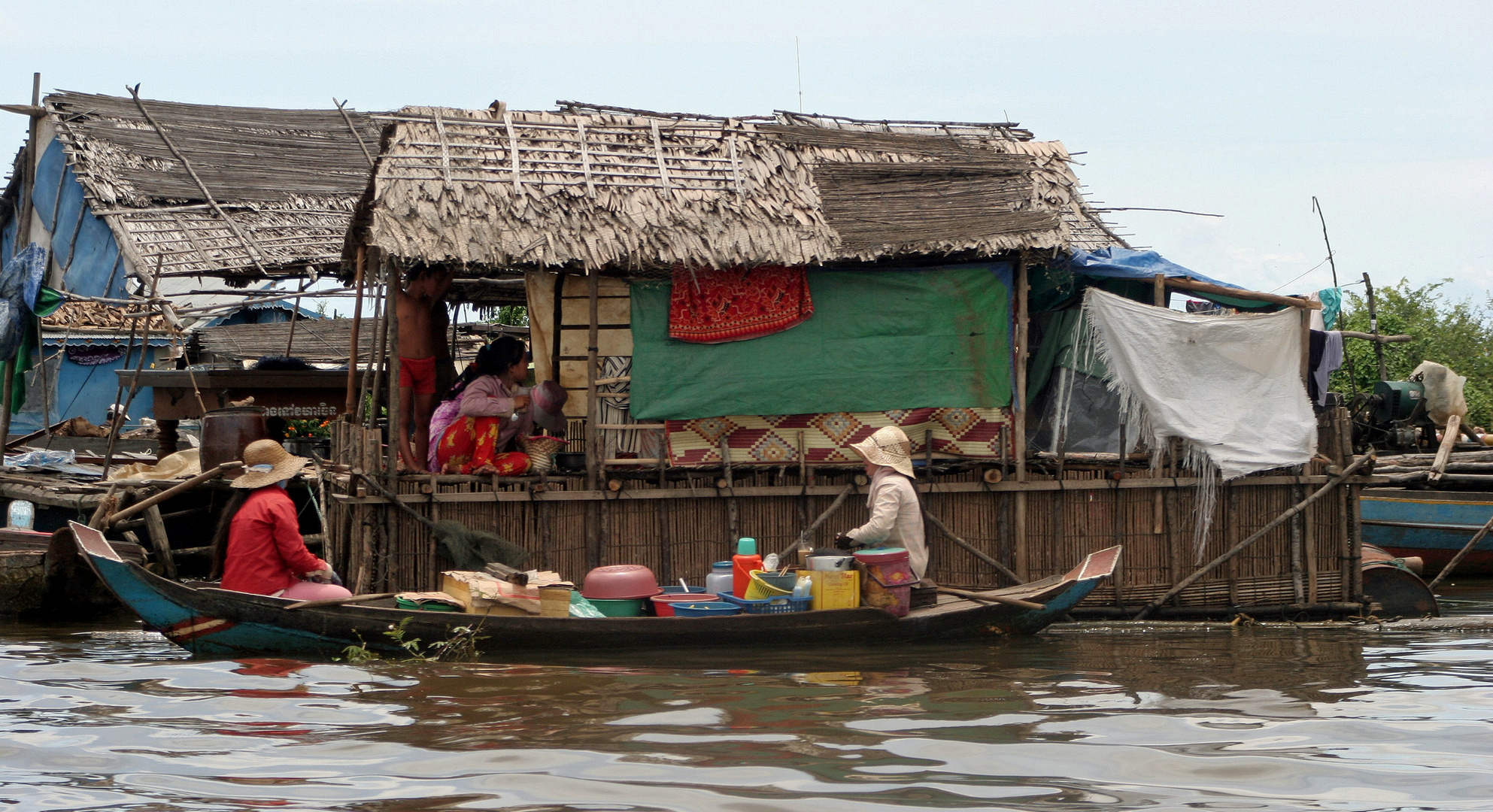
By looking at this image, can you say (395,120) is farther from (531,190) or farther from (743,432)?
(743,432)

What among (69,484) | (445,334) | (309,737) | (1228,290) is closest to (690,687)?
(309,737)

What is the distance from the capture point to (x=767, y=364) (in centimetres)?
859

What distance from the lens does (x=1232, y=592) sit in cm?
903

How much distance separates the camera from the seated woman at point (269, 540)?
734cm

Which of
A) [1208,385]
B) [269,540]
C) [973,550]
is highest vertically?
[1208,385]

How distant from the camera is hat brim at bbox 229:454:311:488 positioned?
24.1ft

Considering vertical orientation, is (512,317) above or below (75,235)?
below

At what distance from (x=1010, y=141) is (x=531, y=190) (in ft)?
12.6

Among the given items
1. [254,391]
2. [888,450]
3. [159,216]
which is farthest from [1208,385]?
[159,216]

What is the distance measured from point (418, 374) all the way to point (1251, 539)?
6103mm

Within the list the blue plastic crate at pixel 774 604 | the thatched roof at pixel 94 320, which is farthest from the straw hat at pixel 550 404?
the thatched roof at pixel 94 320

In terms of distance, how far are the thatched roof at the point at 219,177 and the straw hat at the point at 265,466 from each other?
4537mm

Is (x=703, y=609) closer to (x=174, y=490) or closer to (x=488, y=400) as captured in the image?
(x=488, y=400)

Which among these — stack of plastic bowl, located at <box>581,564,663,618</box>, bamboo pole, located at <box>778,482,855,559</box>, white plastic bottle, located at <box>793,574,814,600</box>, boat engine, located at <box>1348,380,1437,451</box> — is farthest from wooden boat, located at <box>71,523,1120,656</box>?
boat engine, located at <box>1348,380,1437,451</box>
